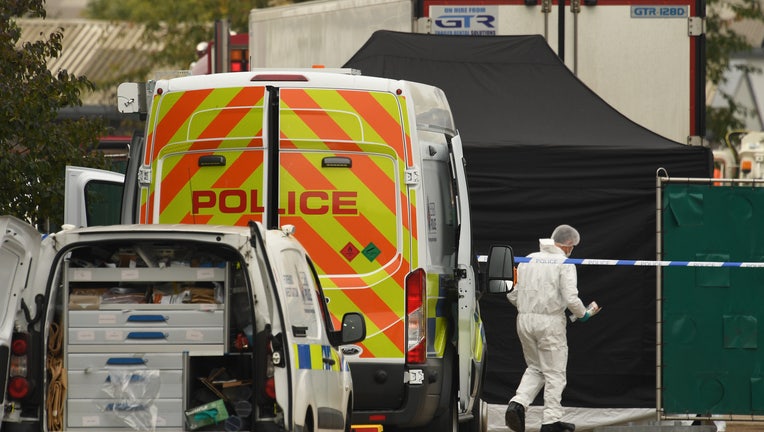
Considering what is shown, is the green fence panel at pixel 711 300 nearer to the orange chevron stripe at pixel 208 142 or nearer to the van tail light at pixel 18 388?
the orange chevron stripe at pixel 208 142

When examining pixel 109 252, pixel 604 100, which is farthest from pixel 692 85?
pixel 109 252

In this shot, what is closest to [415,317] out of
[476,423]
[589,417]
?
[476,423]

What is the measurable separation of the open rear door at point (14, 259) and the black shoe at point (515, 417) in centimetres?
655

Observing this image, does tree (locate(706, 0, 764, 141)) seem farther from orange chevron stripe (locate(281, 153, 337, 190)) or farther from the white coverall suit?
orange chevron stripe (locate(281, 153, 337, 190))

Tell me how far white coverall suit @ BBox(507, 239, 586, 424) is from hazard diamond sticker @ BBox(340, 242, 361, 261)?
13.5 ft

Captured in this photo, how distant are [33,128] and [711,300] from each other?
20.0 feet

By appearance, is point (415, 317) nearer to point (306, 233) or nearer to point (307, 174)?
point (306, 233)

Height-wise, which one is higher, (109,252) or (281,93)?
(281,93)

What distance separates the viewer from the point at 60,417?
7.80 meters

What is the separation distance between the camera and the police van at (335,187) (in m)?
9.98

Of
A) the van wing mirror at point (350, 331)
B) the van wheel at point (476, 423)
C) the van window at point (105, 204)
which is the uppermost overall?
the van window at point (105, 204)

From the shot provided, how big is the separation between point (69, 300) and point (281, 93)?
261 centimetres

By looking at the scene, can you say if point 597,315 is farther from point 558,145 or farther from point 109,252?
point 109,252

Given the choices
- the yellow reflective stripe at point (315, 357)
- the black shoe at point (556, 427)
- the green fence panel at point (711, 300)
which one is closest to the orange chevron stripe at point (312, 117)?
the yellow reflective stripe at point (315, 357)
